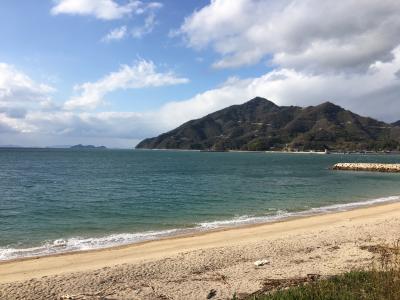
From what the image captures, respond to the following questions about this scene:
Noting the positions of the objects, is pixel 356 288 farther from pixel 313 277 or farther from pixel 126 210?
pixel 126 210

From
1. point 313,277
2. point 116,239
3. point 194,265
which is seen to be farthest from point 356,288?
point 116,239

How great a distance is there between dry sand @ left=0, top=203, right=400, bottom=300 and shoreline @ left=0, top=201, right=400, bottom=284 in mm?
41

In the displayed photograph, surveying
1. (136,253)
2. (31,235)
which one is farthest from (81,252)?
(31,235)

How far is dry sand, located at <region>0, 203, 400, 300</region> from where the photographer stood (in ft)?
41.1

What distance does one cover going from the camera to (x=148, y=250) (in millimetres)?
19484

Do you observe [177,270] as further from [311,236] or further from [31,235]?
[31,235]

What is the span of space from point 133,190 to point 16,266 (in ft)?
109

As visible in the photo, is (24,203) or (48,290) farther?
(24,203)

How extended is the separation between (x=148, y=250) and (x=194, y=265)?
14.9 feet

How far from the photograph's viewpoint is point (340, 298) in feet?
29.0

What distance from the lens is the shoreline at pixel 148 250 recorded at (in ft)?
52.9

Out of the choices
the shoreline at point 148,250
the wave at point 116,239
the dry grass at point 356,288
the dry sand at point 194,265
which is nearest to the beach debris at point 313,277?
the dry sand at point 194,265

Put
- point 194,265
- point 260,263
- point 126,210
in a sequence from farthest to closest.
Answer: point 126,210, point 194,265, point 260,263

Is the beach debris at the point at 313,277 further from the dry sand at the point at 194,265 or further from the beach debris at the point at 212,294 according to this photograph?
the beach debris at the point at 212,294
